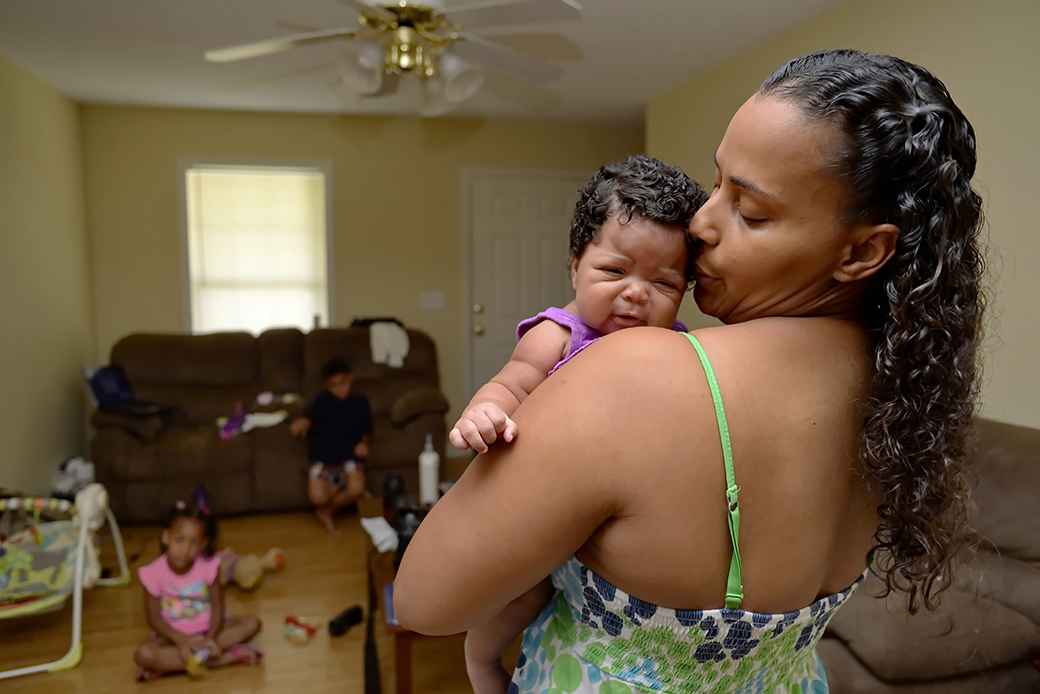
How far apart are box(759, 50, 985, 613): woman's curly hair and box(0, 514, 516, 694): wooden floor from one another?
2196mm

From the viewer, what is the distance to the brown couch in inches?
156

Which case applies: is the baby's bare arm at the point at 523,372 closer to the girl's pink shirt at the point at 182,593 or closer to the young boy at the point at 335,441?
the girl's pink shirt at the point at 182,593

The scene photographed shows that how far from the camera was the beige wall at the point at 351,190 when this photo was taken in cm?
494

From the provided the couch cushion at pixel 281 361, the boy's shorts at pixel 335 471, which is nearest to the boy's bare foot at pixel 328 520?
the boy's shorts at pixel 335 471

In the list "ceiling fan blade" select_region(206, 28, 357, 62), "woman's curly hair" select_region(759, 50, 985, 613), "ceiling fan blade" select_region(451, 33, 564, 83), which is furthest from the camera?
"ceiling fan blade" select_region(451, 33, 564, 83)

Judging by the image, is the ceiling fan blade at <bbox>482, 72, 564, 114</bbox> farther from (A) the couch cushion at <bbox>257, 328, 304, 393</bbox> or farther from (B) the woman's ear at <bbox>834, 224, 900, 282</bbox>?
(B) the woman's ear at <bbox>834, 224, 900, 282</bbox>

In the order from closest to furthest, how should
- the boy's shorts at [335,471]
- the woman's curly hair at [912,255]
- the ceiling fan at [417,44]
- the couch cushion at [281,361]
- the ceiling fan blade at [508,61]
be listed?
1. the woman's curly hair at [912,255]
2. the ceiling fan at [417,44]
3. the ceiling fan blade at [508,61]
4. the boy's shorts at [335,471]
5. the couch cushion at [281,361]

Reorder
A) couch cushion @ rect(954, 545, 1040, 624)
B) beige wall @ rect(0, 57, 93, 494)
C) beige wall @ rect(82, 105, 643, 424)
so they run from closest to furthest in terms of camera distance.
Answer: couch cushion @ rect(954, 545, 1040, 624)
beige wall @ rect(0, 57, 93, 494)
beige wall @ rect(82, 105, 643, 424)

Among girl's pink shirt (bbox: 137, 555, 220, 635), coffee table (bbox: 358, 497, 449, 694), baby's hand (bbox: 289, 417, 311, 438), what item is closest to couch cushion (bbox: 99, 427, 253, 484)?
baby's hand (bbox: 289, 417, 311, 438)

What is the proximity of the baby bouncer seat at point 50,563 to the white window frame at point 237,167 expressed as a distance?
7.93ft

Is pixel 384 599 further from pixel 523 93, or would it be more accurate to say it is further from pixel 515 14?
pixel 523 93

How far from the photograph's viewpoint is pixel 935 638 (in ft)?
6.24

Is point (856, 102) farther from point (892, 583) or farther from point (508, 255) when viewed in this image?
point (508, 255)

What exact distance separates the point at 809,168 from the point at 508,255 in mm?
5123
